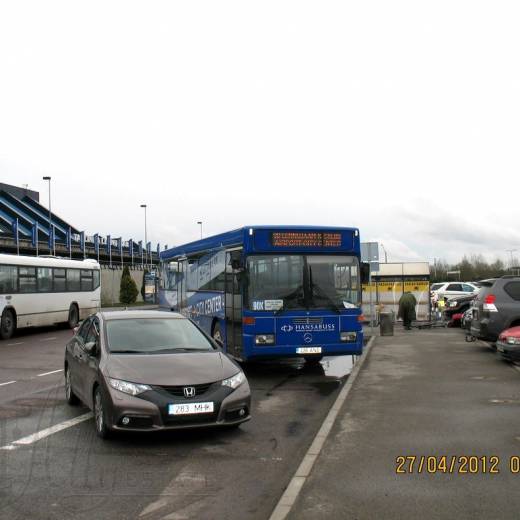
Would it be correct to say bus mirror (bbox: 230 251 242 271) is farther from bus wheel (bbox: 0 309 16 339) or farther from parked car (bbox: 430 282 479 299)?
parked car (bbox: 430 282 479 299)

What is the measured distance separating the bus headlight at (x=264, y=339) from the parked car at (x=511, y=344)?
4590 mm

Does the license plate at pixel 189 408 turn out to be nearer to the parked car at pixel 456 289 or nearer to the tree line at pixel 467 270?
the parked car at pixel 456 289

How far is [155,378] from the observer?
24.2 feet

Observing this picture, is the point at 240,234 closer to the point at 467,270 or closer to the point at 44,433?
the point at 44,433

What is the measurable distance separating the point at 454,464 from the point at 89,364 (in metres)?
4.51

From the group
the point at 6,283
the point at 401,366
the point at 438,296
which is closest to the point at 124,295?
the point at 438,296

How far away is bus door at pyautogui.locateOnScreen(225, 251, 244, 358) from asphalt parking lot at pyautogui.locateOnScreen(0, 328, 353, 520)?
6.67ft

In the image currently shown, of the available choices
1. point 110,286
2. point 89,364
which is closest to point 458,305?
point 89,364

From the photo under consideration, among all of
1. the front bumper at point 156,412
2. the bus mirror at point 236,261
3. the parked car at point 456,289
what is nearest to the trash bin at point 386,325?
the bus mirror at point 236,261

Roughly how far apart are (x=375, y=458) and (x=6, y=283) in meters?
18.5

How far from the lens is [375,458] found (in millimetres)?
6461

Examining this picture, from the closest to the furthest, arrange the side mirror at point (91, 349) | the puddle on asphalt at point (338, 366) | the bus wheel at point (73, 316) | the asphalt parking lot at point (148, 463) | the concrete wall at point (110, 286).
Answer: the asphalt parking lot at point (148, 463) < the side mirror at point (91, 349) < the puddle on asphalt at point (338, 366) < the bus wheel at point (73, 316) < the concrete wall at point (110, 286)

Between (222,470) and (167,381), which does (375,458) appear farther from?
(167,381)

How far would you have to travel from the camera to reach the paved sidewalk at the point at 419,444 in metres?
5.06
